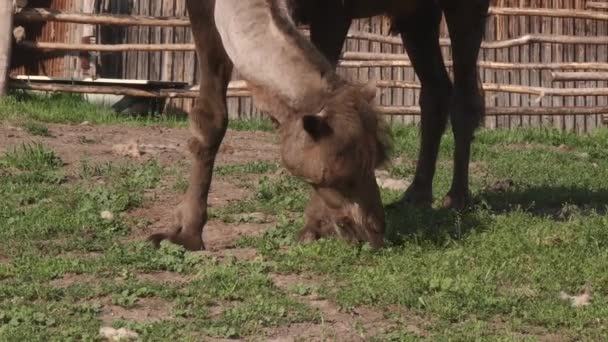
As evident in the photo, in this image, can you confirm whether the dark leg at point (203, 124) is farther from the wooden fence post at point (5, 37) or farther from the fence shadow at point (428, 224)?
the wooden fence post at point (5, 37)

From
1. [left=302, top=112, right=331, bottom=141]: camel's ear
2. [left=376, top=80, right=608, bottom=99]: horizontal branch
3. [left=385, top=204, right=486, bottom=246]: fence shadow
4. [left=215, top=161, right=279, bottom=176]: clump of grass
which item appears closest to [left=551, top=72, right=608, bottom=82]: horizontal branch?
[left=376, top=80, right=608, bottom=99]: horizontal branch

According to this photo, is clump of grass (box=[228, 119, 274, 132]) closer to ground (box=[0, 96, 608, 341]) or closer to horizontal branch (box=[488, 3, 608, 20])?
ground (box=[0, 96, 608, 341])

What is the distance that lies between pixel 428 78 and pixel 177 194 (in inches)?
82.2

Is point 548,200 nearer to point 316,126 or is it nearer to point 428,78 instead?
point 428,78

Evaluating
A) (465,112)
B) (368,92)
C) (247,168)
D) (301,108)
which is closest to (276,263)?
(301,108)

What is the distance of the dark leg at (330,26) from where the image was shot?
23.5ft

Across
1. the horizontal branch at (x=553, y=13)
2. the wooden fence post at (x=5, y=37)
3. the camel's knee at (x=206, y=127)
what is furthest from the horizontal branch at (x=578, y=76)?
the camel's knee at (x=206, y=127)

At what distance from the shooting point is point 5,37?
13.8 metres

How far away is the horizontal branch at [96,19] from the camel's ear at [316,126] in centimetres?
950

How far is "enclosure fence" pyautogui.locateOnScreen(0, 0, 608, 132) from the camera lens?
15.3m

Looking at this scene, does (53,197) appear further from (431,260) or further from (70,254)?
(431,260)

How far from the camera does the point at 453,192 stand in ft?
26.7

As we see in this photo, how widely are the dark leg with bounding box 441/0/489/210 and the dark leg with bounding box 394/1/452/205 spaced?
0.86 ft

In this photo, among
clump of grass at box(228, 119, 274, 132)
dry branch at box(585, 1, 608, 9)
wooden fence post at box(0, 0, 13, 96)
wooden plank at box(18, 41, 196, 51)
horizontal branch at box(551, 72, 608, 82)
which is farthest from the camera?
dry branch at box(585, 1, 608, 9)
